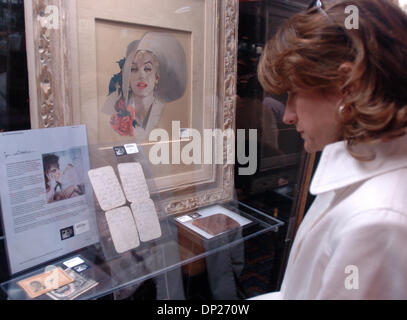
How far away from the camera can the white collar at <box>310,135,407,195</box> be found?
69 cm

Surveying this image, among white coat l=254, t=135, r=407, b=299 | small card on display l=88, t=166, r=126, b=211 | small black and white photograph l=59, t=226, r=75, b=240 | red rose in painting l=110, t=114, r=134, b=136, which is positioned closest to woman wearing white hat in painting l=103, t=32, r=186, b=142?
red rose in painting l=110, t=114, r=134, b=136

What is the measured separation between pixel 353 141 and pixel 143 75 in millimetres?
718

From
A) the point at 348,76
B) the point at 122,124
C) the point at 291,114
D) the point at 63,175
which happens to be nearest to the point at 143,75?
the point at 122,124

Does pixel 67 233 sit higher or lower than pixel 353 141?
lower

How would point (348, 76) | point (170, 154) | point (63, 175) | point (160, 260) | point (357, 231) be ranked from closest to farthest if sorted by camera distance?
point (357, 231) < point (348, 76) < point (63, 175) < point (160, 260) < point (170, 154)

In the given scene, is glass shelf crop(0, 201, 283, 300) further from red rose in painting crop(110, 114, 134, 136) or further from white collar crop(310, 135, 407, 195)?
white collar crop(310, 135, 407, 195)

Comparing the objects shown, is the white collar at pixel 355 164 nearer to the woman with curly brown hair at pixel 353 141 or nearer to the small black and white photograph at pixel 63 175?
the woman with curly brown hair at pixel 353 141

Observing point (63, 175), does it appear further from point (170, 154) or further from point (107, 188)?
point (170, 154)

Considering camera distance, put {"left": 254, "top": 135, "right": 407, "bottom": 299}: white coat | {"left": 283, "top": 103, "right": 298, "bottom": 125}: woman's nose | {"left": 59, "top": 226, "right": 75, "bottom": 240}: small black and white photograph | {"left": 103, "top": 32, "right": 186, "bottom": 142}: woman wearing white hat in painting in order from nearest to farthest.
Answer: {"left": 254, "top": 135, "right": 407, "bottom": 299}: white coat → {"left": 283, "top": 103, "right": 298, "bottom": 125}: woman's nose → {"left": 59, "top": 226, "right": 75, "bottom": 240}: small black and white photograph → {"left": 103, "top": 32, "right": 186, "bottom": 142}: woman wearing white hat in painting

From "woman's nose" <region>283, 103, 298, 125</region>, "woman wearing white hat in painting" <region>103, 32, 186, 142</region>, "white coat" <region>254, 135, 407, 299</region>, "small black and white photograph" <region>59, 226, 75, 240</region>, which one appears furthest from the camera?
"woman wearing white hat in painting" <region>103, 32, 186, 142</region>

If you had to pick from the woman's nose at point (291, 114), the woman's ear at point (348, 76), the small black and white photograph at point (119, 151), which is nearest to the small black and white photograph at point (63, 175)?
the small black and white photograph at point (119, 151)

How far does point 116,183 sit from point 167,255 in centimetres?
29

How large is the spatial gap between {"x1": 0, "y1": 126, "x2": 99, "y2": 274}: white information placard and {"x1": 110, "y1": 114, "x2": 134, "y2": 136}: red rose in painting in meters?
0.11

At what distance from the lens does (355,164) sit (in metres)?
0.72
